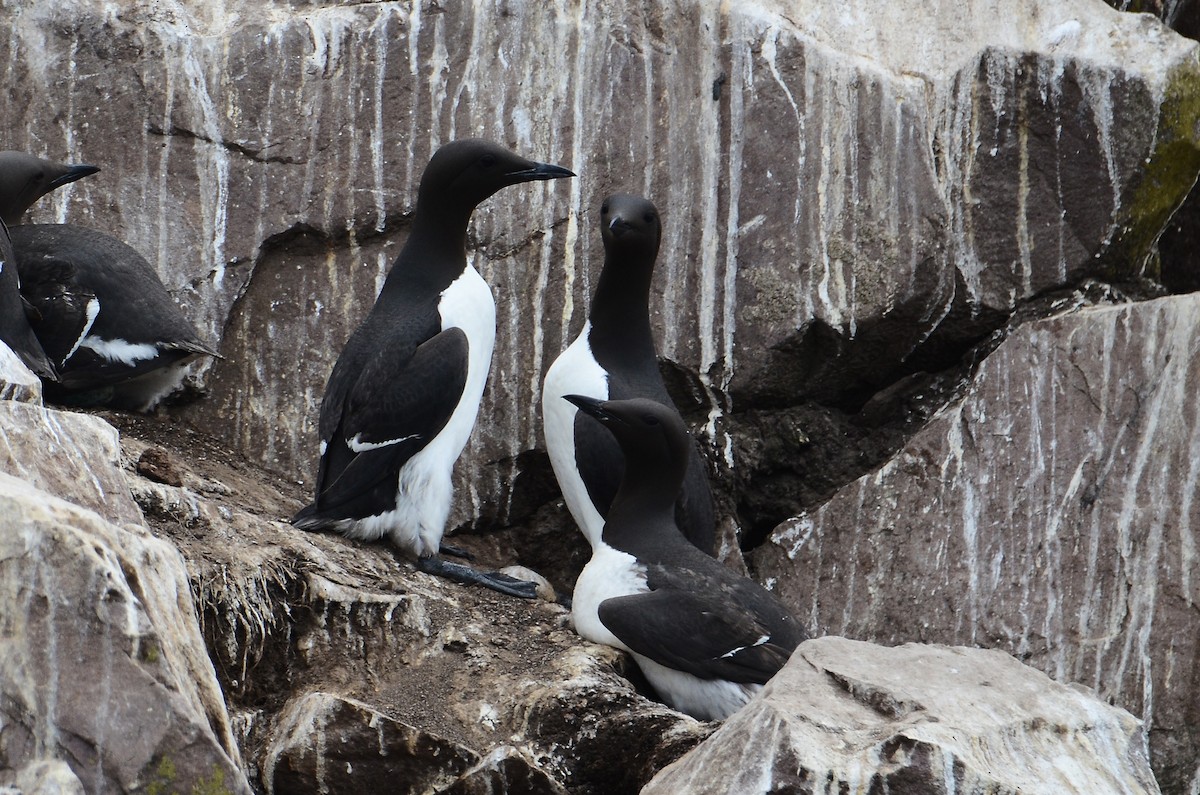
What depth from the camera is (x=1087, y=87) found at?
6.58m

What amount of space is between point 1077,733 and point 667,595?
1568mm

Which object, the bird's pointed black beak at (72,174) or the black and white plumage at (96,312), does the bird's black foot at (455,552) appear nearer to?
the black and white plumage at (96,312)

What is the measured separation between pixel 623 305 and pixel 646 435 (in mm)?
913

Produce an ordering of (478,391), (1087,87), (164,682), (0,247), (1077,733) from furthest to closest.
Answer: (1087,87) < (478,391) < (0,247) < (1077,733) < (164,682)

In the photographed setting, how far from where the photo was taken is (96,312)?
6117mm

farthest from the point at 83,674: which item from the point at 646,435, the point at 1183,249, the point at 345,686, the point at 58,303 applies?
the point at 1183,249

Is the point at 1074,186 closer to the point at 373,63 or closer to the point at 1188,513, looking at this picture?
the point at 1188,513

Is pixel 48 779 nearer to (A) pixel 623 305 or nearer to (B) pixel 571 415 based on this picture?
(B) pixel 571 415

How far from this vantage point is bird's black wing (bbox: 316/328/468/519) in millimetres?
5695

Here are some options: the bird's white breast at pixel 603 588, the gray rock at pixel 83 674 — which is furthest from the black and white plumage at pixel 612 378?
the gray rock at pixel 83 674

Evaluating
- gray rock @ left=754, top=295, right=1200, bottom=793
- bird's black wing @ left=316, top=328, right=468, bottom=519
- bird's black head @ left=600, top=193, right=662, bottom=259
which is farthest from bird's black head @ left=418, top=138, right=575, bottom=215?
gray rock @ left=754, top=295, right=1200, bottom=793

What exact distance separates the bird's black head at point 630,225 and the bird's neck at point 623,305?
70mm

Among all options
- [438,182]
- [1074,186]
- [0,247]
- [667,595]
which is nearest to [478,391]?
[438,182]

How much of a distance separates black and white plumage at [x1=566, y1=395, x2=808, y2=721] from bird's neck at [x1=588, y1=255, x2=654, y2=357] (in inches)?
29.3
